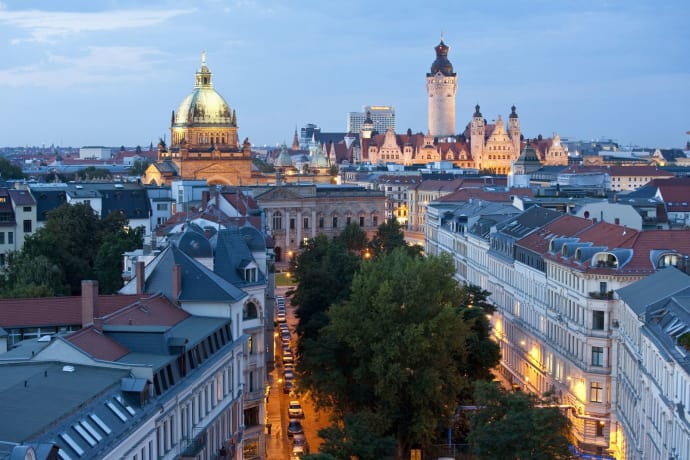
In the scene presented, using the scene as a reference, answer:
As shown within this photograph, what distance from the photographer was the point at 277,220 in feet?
522

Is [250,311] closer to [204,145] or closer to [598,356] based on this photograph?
[598,356]

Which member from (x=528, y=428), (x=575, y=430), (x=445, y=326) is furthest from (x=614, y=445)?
(x=528, y=428)

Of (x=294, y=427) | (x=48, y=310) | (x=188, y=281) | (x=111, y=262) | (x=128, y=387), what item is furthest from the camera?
(x=111, y=262)

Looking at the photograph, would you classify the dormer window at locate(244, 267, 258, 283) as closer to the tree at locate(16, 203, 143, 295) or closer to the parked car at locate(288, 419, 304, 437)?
the parked car at locate(288, 419, 304, 437)

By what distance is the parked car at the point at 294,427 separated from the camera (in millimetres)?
60562

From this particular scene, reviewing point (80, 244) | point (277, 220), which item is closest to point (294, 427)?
point (80, 244)

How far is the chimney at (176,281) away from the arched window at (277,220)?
10844 centimetres

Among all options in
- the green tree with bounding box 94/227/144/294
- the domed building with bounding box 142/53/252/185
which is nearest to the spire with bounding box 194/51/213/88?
the domed building with bounding box 142/53/252/185

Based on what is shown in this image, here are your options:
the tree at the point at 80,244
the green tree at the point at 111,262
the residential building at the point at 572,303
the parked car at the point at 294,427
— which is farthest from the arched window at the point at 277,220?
the parked car at the point at 294,427

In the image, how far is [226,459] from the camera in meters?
47.2

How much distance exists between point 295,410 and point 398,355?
489 inches

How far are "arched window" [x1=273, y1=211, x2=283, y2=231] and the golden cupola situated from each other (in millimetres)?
26346

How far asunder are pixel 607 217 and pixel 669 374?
3975 centimetres

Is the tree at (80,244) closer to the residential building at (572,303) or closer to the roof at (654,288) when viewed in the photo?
the residential building at (572,303)
